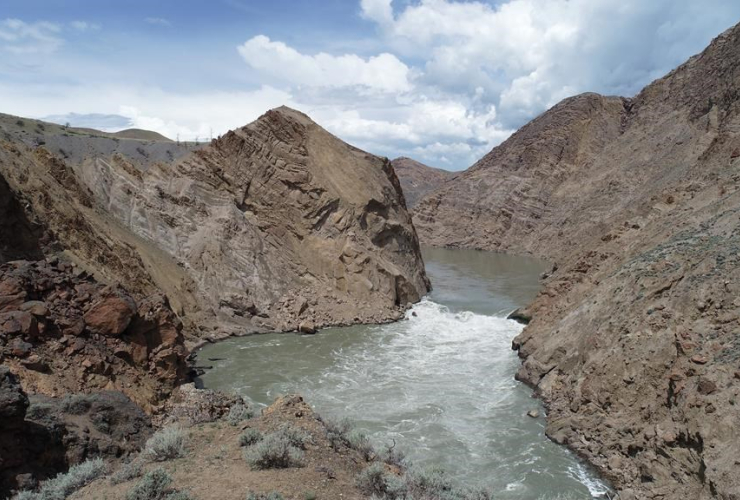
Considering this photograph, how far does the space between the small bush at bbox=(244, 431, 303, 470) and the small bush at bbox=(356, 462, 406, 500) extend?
79 cm

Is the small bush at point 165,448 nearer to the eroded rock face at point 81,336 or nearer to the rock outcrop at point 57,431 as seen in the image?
the rock outcrop at point 57,431

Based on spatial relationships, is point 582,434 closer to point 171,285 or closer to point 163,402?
point 163,402

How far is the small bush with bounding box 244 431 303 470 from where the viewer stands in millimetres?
6105

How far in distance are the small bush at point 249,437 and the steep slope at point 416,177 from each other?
101m

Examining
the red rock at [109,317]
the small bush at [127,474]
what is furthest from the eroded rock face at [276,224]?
the small bush at [127,474]

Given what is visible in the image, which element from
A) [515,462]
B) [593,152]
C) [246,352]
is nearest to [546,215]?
[593,152]

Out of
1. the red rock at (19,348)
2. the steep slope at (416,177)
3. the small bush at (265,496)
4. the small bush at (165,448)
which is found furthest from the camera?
the steep slope at (416,177)

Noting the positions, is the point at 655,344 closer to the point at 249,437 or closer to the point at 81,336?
the point at 249,437

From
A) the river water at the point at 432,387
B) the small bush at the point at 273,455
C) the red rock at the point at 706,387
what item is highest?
the red rock at the point at 706,387

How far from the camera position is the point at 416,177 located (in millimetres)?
119438

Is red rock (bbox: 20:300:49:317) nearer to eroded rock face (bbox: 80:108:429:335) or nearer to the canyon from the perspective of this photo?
the canyon

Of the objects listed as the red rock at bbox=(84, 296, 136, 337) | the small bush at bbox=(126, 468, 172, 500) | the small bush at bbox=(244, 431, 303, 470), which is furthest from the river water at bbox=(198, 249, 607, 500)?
the small bush at bbox=(126, 468, 172, 500)

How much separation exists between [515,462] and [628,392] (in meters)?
2.92

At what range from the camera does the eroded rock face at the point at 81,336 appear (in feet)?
32.8
